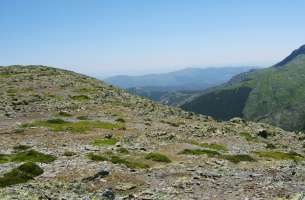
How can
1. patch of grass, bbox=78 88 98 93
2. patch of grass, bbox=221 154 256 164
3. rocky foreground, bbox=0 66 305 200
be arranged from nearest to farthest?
rocky foreground, bbox=0 66 305 200 → patch of grass, bbox=221 154 256 164 → patch of grass, bbox=78 88 98 93

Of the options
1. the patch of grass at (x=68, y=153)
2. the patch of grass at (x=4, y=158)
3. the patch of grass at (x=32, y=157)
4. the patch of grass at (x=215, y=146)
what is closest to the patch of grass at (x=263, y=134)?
the patch of grass at (x=215, y=146)

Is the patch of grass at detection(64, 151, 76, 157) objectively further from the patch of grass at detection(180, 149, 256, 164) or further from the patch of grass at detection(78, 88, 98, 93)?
the patch of grass at detection(78, 88, 98, 93)

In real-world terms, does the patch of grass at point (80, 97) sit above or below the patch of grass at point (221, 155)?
above

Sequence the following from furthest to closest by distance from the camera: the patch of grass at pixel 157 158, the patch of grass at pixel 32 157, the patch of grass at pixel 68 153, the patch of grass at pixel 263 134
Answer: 1. the patch of grass at pixel 263 134
2. the patch of grass at pixel 68 153
3. the patch of grass at pixel 157 158
4. the patch of grass at pixel 32 157

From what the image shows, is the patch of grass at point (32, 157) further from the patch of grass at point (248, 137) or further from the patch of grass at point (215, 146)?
the patch of grass at point (248, 137)

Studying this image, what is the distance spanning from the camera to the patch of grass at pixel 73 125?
5427cm

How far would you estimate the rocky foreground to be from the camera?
27.3 meters

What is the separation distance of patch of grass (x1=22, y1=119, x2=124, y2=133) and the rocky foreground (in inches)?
5.0

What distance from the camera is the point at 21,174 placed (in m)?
30.7

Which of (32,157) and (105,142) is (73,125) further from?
(32,157)

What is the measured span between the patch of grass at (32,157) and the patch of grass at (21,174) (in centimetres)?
353

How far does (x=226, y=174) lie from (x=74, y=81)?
8062 centimetres

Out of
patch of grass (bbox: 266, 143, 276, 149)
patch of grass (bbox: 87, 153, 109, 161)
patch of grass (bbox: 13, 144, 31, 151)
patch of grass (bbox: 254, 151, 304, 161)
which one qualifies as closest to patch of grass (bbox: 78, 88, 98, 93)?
patch of grass (bbox: 266, 143, 276, 149)

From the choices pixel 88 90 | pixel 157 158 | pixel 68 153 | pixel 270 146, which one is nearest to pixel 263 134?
pixel 270 146
